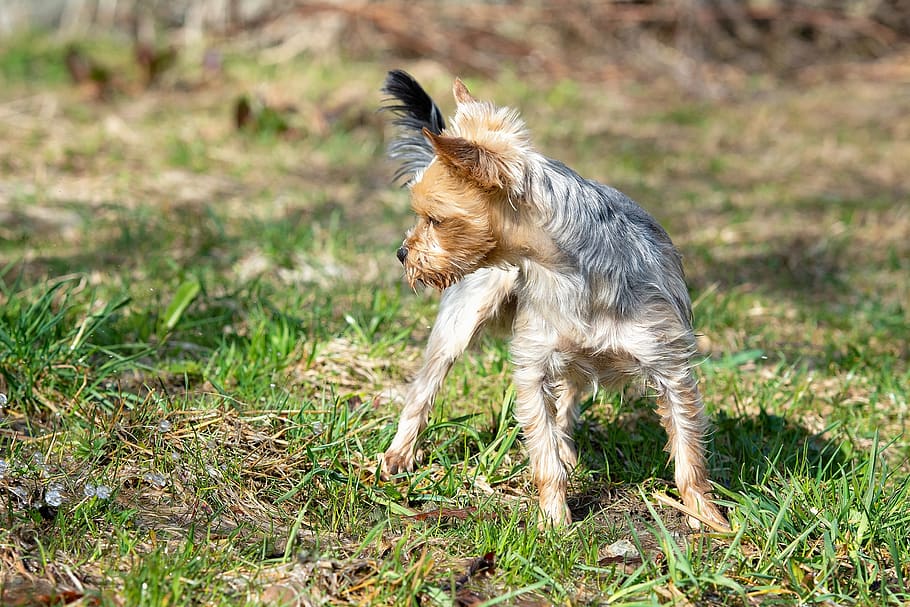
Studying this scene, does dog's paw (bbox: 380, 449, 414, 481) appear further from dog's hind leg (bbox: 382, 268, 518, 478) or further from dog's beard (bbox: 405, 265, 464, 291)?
dog's beard (bbox: 405, 265, 464, 291)

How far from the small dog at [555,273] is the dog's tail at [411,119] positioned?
267mm

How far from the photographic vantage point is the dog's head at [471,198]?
10.6ft

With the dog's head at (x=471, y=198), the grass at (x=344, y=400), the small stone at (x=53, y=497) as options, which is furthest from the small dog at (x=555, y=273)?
the small stone at (x=53, y=497)

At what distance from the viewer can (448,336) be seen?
3865 millimetres

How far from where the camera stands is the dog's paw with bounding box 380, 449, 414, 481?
367 cm

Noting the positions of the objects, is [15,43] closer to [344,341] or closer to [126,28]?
[126,28]

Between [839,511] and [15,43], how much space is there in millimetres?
9087

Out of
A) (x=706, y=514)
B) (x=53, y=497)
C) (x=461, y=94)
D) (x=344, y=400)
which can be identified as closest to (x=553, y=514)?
(x=706, y=514)

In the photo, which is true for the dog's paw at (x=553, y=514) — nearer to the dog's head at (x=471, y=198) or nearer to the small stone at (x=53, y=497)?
the dog's head at (x=471, y=198)

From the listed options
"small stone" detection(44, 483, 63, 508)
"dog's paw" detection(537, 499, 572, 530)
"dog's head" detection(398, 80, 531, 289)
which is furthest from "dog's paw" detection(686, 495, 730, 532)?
"small stone" detection(44, 483, 63, 508)

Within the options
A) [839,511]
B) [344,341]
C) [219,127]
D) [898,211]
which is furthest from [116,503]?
[898,211]

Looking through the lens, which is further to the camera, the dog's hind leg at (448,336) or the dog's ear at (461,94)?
the dog's hind leg at (448,336)

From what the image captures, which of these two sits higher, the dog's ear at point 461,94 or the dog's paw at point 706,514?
the dog's ear at point 461,94

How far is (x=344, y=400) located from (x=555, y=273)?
1.17m
